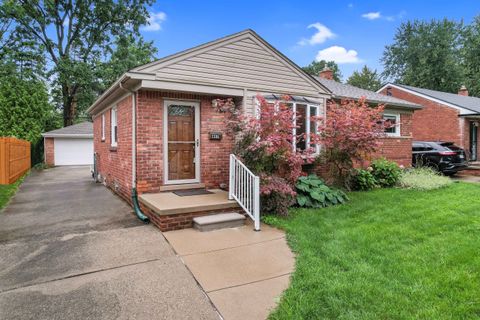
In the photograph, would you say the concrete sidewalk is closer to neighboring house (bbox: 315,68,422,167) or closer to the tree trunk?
neighboring house (bbox: 315,68,422,167)

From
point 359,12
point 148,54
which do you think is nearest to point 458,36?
point 359,12

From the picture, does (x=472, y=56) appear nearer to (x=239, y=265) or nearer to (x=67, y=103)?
(x=239, y=265)

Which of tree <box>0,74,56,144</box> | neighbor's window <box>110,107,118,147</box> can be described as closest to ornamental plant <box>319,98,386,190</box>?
neighbor's window <box>110,107,118,147</box>

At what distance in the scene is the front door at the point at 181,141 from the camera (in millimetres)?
6719

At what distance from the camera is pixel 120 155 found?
7648 millimetres

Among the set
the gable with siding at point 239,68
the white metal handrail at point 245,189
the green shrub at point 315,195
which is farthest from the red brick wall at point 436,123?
the white metal handrail at point 245,189

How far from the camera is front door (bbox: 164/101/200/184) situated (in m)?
6.72

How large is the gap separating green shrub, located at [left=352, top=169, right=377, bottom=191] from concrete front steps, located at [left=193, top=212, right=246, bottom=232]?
171 inches

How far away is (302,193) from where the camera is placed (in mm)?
6652

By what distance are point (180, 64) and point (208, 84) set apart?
743 millimetres

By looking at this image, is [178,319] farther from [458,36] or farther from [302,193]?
[458,36]

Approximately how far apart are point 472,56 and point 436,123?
19.9 m

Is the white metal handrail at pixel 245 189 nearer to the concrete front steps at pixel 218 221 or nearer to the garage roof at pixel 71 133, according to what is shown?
the concrete front steps at pixel 218 221

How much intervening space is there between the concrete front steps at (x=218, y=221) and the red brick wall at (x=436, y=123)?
624 inches
